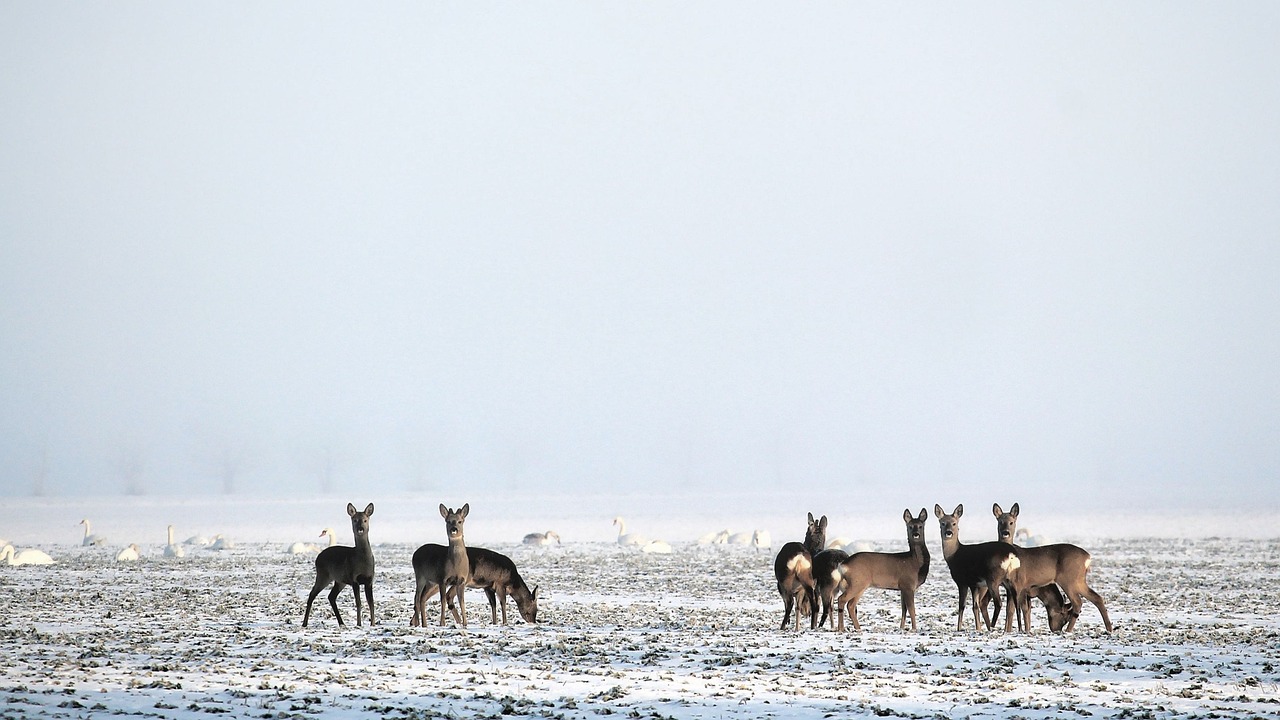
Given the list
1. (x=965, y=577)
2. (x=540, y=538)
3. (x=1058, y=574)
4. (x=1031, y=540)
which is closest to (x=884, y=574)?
(x=965, y=577)

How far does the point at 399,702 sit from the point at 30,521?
7133 centimetres

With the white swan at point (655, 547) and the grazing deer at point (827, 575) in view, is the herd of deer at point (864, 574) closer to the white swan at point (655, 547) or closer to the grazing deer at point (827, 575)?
the grazing deer at point (827, 575)

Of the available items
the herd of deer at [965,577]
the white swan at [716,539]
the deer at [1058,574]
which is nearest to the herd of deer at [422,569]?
the herd of deer at [965,577]

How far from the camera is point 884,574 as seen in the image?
56.2ft

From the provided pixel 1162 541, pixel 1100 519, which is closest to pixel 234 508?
pixel 1100 519

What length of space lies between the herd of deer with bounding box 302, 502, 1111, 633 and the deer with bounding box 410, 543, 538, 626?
0.02 m

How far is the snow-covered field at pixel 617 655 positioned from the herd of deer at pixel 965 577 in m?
0.48

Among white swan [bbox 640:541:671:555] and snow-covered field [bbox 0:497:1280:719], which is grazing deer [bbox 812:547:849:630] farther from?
white swan [bbox 640:541:671:555]

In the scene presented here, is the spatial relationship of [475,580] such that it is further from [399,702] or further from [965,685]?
[965,685]

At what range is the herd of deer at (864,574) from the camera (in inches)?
662

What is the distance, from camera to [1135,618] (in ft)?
64.5

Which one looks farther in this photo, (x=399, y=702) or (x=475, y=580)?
(x=475, y=580)

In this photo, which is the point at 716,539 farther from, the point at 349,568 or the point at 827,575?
the point at 349,568

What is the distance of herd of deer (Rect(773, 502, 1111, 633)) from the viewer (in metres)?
16.7
